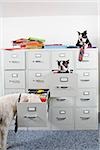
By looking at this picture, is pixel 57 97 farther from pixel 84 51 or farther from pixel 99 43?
pixel 99 43

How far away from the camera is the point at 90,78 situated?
153 inches

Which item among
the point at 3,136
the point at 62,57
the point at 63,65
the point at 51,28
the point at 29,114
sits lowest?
the point at 3,136

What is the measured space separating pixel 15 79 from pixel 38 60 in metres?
0.39

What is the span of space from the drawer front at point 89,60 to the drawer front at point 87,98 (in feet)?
1.03

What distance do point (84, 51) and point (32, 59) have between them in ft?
2.21

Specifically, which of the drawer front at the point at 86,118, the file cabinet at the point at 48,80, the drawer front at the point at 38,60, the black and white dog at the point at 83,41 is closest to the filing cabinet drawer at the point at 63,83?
the file cabinet at the point at 48,80

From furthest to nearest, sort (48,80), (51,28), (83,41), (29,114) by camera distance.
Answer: (51,28) → (83,41) → (48,80) → (29,114)

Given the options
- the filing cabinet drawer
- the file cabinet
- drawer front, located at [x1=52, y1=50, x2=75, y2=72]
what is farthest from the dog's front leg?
drawer front, located at [x1=52, y1=50, x2=75, y2=72]

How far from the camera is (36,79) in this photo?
388 centimetres

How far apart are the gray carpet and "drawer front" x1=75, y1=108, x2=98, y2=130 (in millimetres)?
121

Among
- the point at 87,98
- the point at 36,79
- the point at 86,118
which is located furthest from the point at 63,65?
the point at 86,118

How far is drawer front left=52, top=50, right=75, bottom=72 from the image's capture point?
3.84 metres

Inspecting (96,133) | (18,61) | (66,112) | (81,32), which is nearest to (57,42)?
(81,32)

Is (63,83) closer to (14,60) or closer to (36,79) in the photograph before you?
(36,79)
